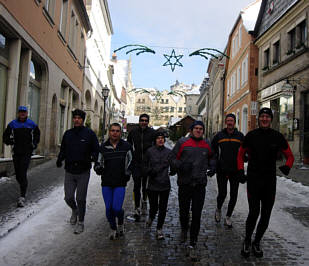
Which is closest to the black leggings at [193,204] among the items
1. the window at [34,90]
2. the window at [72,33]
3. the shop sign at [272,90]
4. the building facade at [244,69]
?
the window at [34,90]

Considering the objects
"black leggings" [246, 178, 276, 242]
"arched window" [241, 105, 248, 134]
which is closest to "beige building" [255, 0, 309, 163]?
"arched window" [241, 105, 248, 134]

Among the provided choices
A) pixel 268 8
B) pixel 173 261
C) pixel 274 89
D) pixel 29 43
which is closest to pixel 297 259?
pixel 173 261

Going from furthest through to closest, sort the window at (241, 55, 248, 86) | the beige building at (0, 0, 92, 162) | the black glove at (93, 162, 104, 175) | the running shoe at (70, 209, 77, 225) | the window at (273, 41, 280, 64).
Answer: the window at (241, 55, 248, 86) < the window at (273, 41, 280, 64) < the beige building at (0, 0, 92, 162) < the running shoe at (70, 209, 77, 225) < the black glove at (93, 162, 104, 175)

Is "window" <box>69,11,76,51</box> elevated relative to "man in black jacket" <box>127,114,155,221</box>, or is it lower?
elevated

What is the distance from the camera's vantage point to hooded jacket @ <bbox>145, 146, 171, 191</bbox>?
484cm

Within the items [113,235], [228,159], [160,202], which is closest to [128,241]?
[113,235]

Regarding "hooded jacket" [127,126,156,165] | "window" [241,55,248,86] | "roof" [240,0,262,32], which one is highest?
"roof" [240,0,262,32]

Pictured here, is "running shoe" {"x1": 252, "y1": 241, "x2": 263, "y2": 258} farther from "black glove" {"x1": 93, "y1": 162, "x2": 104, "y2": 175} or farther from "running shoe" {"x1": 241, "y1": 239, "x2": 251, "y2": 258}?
"black glove" {"x1": 93, "y1": 162, "x2": 104, "y2": 175}

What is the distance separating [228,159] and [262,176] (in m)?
1.35

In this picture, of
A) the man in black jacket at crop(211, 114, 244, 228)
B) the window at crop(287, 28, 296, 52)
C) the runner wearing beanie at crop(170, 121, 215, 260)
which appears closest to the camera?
the runner wearing beanie at crop(170, 121, 215, 260)

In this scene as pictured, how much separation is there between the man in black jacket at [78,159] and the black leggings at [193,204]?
1.45 m

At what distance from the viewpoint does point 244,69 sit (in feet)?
80.8

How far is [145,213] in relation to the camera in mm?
6070

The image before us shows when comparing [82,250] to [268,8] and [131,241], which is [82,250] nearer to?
[131,241]
